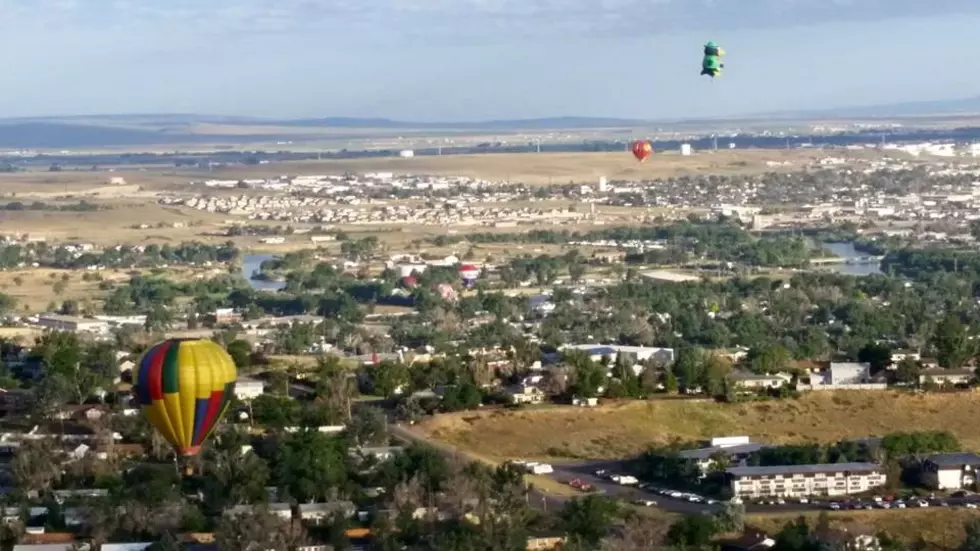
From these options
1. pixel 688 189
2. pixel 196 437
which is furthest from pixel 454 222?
pixel 196 437

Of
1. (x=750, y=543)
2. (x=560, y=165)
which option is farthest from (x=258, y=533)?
(x=560, y=165)

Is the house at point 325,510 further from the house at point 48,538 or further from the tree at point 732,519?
the tree at point 732,519

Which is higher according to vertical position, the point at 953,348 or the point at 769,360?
the point at 953,348

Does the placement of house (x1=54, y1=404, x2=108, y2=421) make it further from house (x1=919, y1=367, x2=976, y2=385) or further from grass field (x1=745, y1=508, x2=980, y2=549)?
house (x1=919, y1=367, x2=976, y2=385)

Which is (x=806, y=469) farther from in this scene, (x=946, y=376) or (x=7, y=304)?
(x=7, y=304)

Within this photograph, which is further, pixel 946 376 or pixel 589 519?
pixel 946 376

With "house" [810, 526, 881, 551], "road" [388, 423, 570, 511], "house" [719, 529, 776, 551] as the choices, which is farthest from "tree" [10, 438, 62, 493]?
"house" [810, 526, 881, 551]

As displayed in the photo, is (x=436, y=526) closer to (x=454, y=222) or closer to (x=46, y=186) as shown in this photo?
(x=454, y=222)
